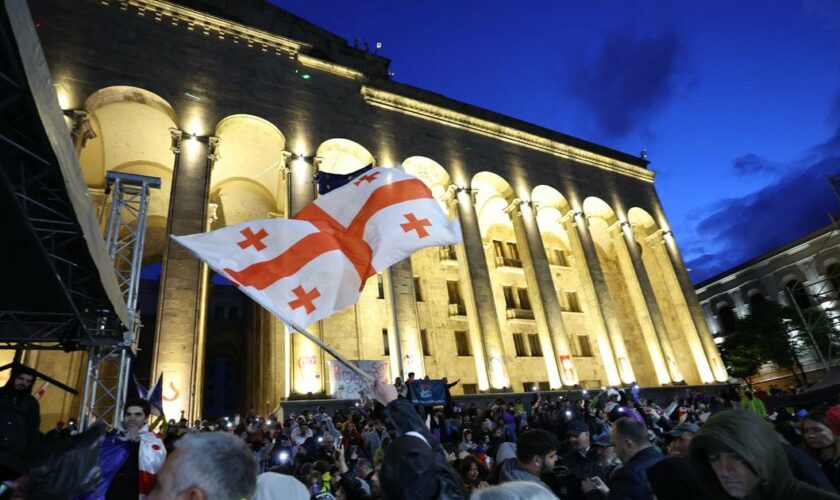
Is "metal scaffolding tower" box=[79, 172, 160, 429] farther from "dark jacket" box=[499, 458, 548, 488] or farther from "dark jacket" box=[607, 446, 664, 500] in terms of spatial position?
"dark jacket" box=[607, 446, 664, 500]

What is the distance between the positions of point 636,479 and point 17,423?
17.2 feet

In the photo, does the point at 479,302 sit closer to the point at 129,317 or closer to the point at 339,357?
→ the point at 129,317

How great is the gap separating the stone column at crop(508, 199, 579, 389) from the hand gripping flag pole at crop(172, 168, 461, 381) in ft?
65.1

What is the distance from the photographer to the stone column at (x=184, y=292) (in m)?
15.4

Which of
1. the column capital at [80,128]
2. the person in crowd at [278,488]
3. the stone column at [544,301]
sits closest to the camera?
the person in crowd at [278,488]

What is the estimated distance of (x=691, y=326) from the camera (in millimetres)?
29625

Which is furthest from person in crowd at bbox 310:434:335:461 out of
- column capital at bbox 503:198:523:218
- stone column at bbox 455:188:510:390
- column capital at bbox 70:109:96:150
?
column capital at bbox 503:198:523:218

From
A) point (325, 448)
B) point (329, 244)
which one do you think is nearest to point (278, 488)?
point (329, 244)

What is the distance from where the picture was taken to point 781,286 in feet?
131

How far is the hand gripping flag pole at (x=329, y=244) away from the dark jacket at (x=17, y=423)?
2068 millimetres

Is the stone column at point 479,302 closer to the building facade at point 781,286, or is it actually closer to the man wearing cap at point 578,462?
the man wearing cap at point 578,462

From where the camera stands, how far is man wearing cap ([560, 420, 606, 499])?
3855mm

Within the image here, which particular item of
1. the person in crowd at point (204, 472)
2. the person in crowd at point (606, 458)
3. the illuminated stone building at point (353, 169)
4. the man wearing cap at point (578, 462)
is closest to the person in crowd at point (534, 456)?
the man wearing cap at point (578, 462)

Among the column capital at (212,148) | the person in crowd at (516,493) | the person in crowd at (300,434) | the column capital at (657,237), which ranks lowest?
the person in crowd at (516,493)
